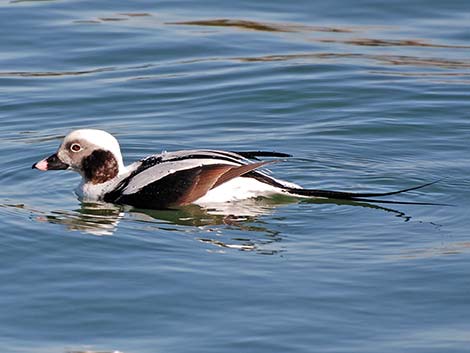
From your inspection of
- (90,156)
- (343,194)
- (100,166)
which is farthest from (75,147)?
(343,194)

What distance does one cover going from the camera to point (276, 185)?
9609 millimetres

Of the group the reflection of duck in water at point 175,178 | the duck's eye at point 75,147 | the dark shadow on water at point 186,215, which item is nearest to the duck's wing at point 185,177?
the reflection of duck in water at point 175,178

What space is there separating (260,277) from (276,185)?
165cm

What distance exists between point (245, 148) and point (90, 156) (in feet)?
5.57

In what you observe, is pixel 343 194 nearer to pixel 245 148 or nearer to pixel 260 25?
pixel 245 148

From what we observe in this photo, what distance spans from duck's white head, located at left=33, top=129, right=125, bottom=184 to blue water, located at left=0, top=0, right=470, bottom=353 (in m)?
0.25

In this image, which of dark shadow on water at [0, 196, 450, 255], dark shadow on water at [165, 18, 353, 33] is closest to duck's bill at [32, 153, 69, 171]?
dark shadow on water at [0, 196, 450, 255]

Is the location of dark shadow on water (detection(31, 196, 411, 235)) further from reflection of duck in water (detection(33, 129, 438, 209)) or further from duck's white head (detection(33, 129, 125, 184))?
duck's white head (detection(33, 129, 125, 184))

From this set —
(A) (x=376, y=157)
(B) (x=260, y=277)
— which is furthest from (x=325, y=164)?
(B) (x=260, y=277)

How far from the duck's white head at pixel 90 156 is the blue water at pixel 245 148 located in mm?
247

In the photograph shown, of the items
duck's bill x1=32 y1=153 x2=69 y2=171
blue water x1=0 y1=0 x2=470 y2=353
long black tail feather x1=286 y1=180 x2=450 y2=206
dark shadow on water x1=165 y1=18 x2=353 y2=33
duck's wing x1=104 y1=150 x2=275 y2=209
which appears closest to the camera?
blue water x1=0 y1=0 x2=470 y2=353

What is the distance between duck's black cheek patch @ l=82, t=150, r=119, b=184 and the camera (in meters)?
10.0

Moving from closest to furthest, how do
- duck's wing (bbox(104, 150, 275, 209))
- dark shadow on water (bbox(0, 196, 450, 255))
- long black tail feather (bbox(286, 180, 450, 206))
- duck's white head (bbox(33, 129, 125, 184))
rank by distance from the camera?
dark shadow on water (bbox(0, 196, 450, 255))
long black tail feather (bbox(286, 180, 450, 206))
duck's wing (bbox(104, 150, 275, 209))
duck's white head (bbox(33, 129, 125, 184))

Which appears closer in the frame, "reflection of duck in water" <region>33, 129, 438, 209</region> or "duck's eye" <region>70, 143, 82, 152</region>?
"reflection of duck in water" <region>33, 129, 438, 209</region>
